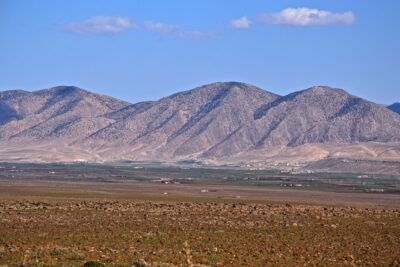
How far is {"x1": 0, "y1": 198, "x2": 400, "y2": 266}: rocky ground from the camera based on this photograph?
25766 millimetres

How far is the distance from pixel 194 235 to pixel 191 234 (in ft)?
1.30

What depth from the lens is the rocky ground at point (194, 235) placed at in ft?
84.5

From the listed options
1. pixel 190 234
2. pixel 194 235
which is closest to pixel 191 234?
pixel 190 234

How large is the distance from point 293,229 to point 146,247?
9523 mm

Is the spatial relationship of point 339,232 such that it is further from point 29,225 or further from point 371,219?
point 29,225

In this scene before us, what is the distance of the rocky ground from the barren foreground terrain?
0.03 metres

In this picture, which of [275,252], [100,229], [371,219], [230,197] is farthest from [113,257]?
[230,197]

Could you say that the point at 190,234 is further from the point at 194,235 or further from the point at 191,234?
the point at 194,235

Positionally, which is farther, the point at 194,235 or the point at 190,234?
the point at 190,234

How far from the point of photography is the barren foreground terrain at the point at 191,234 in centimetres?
2577

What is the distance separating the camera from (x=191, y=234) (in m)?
33.1

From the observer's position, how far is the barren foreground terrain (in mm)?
25766

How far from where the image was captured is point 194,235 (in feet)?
107

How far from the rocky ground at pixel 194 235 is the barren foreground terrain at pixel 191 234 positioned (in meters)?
0.03
